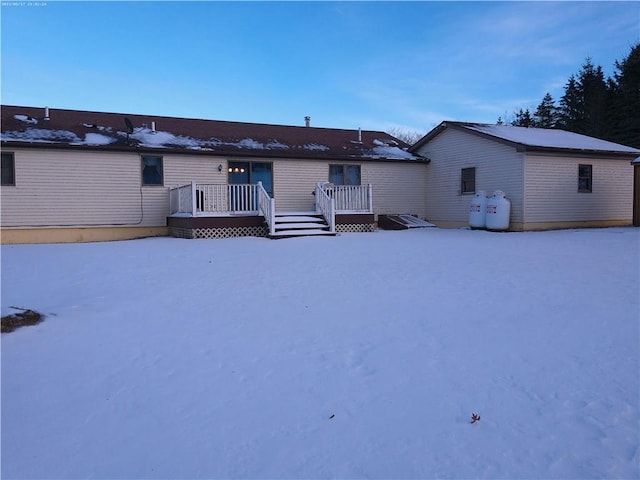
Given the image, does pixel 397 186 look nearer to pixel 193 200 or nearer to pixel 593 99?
pixel 193 200

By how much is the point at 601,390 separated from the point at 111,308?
17.5 ft

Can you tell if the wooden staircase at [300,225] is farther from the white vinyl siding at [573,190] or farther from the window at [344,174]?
the white vinyl siding at [573,190]

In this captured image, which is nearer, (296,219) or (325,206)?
(296,219)

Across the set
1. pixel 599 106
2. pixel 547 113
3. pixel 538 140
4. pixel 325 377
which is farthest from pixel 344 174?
pixel 547 113

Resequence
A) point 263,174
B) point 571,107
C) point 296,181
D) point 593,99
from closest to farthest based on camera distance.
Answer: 1. point 263,174
2. point 296,181
3. point 593,99
4. point 571,107

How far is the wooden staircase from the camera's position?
45.3 ft

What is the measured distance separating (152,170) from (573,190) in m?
15.0

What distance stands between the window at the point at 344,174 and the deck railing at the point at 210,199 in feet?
12.2

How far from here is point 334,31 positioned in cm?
2070

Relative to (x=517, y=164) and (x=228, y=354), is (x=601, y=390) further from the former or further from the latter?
(x=517, y=164)

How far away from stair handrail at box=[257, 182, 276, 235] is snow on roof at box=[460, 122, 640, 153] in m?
8.45

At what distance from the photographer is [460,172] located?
17797 millimetres

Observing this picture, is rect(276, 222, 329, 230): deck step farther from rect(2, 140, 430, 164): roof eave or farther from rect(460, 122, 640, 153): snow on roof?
rect(460, 122, 640, 153): snow on roof

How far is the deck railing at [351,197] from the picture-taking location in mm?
15828
